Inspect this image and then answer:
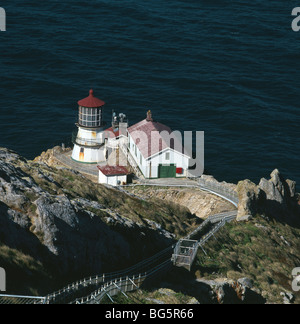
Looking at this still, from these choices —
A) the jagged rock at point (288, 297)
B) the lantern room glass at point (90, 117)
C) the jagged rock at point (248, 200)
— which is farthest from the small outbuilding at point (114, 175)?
the jagged rock at point (288, 297)

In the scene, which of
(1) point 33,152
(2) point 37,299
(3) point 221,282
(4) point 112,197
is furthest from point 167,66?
(2) point 37,299

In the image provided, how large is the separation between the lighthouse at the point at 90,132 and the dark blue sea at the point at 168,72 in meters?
12.1

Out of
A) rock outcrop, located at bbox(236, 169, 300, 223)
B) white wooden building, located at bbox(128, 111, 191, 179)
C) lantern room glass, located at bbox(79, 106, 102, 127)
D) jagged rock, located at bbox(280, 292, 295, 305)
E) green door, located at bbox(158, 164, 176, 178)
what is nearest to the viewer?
jagged rock, located at bbox(280, 292, 295, 305)

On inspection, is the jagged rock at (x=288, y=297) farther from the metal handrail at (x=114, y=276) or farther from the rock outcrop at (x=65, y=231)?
the rock outcrop at (x=65, y=231)

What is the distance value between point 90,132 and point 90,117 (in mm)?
1825

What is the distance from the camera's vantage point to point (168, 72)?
109438 mm

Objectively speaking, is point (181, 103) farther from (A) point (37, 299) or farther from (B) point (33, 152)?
(A) point (37, 299)

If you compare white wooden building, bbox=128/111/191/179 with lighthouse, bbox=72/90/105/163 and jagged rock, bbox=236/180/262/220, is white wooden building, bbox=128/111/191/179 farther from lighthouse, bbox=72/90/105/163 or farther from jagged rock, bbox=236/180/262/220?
jagged rock, bbox=236/180/262/220

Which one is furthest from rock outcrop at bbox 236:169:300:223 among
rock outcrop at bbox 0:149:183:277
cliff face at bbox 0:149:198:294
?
rock outcrop at bbox 0:149:183:277

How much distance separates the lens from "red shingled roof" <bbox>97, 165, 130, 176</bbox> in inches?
2689

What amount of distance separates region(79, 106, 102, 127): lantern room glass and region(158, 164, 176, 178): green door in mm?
10553

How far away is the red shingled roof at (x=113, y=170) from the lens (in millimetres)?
68312

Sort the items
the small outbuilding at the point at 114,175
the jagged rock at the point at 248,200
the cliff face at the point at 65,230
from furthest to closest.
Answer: the small outbuilding at the point at 114,175 → the jagged rock at the point at 248,200 → the cliff face at the point at 65,230

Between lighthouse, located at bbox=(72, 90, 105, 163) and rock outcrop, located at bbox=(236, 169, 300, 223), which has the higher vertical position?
lighthouse, located at bbox=(72, 90, 105, 163)
